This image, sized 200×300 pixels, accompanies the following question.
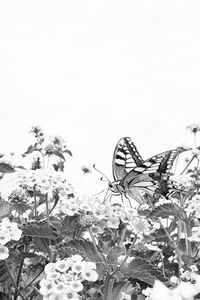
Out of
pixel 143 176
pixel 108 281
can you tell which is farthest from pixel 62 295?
pixel 143 176

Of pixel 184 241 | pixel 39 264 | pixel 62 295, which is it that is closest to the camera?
pixel 62 295

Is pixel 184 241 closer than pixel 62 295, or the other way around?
pixel 62 295

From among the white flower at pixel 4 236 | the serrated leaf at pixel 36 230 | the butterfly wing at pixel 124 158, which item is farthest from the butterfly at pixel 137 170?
the white flower at pixel 4 236

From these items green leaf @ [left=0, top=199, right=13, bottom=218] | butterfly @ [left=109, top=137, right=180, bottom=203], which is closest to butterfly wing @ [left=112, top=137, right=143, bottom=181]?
butterfly @ [left=109, top=137, right=180, bottom=203]

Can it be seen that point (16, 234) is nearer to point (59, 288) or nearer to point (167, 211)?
point (59, 288)

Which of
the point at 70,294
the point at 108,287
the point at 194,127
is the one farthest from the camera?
the point at 194,127

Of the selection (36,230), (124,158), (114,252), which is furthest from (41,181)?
(124,158)

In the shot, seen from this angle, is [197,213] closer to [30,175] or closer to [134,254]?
[134,254]
